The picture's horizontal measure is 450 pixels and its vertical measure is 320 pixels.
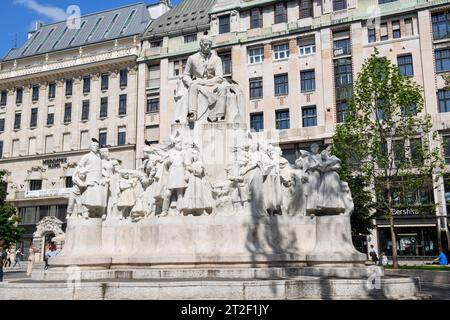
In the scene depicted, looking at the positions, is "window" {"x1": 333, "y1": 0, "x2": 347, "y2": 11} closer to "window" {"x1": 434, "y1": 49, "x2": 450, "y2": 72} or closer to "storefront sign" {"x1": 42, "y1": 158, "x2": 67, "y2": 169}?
"window" {"x1": 434, "y1": 49, "x2": 450, "y2": 72}

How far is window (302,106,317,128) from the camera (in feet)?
151

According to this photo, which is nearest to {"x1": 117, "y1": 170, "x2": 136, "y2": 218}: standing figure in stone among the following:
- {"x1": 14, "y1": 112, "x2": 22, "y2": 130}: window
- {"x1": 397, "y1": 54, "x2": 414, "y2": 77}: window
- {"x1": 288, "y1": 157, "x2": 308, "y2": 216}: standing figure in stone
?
{"x1": 288, "y1": 157, "x2": 308, "y2": 216}: standing figure in stone

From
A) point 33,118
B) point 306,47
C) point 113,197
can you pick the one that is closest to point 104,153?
point 113,197

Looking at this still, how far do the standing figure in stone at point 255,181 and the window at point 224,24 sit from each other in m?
39.6

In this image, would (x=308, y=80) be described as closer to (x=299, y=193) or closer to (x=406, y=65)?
(x=406, y=65)

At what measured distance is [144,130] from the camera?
174 ft

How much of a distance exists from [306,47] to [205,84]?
33.5m

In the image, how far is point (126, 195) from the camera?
14914mm

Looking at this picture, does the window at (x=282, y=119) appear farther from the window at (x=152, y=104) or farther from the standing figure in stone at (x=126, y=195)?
the standing figure in stone at (x=126, y=195)

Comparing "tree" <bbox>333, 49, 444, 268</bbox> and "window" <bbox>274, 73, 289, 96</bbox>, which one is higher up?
"window" <bbox>274, 73, 289, 96</bbox>

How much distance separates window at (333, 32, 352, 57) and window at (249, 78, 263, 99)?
7687 millimetres

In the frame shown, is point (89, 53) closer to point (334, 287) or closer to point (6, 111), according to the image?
point (6, 111)
